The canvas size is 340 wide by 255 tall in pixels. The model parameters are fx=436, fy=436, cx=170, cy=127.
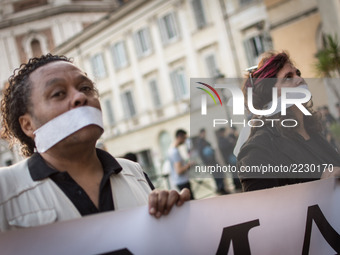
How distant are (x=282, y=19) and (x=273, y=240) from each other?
578 inches

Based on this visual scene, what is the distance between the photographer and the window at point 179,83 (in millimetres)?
22172

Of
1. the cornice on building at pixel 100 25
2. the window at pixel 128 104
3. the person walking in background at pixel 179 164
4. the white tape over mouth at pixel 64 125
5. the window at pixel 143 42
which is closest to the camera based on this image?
the white tape over mouth at pixel 64 125

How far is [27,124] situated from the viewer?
157 cm

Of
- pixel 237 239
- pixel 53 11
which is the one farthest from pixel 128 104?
pixel 237 239

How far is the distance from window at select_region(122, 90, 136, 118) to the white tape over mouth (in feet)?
78.7

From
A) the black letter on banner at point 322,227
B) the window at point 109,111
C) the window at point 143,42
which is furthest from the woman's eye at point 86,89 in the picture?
the window at point 109,111

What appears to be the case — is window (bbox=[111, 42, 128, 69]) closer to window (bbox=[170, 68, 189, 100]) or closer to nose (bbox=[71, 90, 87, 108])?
window (bbox=[170, 68, 189, 100])

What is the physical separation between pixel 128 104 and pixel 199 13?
24.8ft

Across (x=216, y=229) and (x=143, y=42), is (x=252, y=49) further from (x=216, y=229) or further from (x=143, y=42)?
(x=216, y=229)

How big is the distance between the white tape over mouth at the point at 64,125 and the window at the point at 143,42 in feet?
73.5

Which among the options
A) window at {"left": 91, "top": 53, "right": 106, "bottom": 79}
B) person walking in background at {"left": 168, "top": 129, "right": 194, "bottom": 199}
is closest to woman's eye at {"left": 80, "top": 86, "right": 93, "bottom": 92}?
person walking in background at {"left": 168, "top": 129, "right": 194, "bottom": 199}

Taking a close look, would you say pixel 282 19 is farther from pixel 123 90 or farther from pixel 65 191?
pixel 65 191

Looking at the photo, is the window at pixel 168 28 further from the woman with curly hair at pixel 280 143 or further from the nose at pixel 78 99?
the nose at pixel 78 99

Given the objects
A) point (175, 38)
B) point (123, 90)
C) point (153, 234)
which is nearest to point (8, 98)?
point (153, 234)
